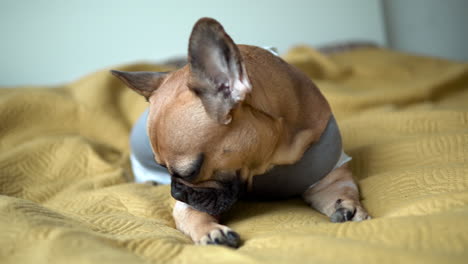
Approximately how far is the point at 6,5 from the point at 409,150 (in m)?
2.33

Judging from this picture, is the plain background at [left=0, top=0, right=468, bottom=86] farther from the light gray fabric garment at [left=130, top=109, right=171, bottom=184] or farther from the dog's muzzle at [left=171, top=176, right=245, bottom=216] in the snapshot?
the dog's muzzle at [left=171, top=176, right=245, bottom=216]

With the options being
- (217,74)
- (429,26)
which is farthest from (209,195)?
(429,26)

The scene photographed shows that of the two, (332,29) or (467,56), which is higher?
(332,29)

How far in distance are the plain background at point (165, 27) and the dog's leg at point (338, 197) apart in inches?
74.2

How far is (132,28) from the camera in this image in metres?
3.00

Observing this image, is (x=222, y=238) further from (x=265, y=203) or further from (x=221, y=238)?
(x=265, y=203)

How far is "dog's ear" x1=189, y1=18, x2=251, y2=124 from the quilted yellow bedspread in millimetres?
295

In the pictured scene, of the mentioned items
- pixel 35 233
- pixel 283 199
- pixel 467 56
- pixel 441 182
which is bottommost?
pixel 467 56

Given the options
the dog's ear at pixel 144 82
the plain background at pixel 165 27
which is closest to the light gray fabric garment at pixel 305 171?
the dog's ear at pixel 144 82

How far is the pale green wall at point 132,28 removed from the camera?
2.80 meters

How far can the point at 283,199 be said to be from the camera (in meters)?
1.42

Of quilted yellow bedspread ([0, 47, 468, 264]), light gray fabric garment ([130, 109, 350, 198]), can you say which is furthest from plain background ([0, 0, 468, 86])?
light gray fabric garment ([130, 109, 350, 198])

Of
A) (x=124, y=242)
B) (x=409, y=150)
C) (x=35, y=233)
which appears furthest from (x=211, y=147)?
(x=409, y=150)

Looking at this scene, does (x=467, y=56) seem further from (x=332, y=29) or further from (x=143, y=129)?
(x=143, y=129)
